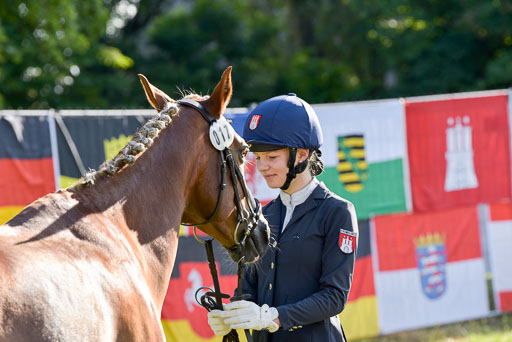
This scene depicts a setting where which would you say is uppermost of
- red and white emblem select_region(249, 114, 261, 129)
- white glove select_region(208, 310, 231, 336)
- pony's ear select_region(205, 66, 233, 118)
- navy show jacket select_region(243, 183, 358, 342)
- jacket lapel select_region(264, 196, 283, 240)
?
pony's ear select_region(205, 66, 233, 118)

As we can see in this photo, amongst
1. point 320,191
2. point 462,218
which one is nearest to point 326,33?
point 462,218

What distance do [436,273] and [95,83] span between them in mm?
10271

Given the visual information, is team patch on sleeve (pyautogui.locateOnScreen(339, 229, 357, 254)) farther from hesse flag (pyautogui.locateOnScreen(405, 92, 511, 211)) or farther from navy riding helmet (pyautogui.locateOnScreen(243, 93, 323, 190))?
hesse flag (pyautogui.locateOnScreen(405, 92, 511, 211))

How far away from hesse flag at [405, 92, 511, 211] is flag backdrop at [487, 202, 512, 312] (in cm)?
23

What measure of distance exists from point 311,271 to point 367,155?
4330 millimetres

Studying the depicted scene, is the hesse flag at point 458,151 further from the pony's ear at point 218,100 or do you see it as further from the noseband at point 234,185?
the pony's ear at point 218,100

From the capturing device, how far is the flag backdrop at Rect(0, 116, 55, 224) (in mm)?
5062

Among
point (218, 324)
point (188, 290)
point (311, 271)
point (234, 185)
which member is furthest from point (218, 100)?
point (188, 290)

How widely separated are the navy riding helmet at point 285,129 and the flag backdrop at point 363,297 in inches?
163

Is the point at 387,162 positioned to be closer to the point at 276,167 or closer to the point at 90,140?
the point at 90,140

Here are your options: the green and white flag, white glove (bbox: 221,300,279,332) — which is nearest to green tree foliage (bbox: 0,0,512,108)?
the green and white flag

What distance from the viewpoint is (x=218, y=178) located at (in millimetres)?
2855

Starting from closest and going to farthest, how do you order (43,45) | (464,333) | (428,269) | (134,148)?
1. (134,148)
2. (464,333)
3. (428,269)
4. (43,45)

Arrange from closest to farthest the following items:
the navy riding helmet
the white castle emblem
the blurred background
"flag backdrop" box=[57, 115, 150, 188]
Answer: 1. the navy riding helmet
2. "flag backdrop" box=[57, 115, 150, 188]
3. the blurred background
4. the white castle emblem
